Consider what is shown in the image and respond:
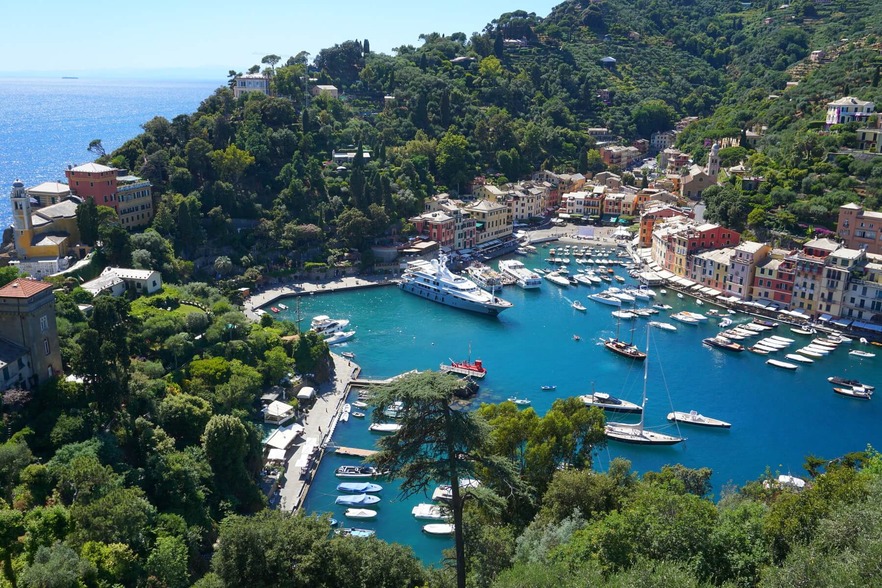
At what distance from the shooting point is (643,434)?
2786cm

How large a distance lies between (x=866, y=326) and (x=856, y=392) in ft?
27.5

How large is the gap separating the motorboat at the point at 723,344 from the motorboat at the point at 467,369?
1320cm

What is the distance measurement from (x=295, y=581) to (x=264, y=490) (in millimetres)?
8659

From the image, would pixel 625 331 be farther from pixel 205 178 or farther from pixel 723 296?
pixel 205 178

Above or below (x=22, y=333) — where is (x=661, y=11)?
above

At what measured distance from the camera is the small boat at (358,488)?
23.8 m

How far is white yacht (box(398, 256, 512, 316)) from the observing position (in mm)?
42344

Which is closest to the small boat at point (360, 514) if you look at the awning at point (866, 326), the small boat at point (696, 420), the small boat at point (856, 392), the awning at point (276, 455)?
the awning at point (276, 455)

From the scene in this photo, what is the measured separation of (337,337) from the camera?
3706 centimetres

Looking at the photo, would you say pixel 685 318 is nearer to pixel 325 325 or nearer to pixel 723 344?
pixel 723 344

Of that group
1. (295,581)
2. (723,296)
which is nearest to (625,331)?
(723,296)

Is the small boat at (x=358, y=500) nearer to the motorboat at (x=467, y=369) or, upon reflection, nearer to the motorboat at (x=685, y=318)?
the motorboat at (x=467, y=369)

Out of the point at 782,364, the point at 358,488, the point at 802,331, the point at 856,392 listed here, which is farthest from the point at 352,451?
the point at 802,331

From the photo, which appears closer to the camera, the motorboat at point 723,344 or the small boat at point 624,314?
the motorboat at point 723,344
